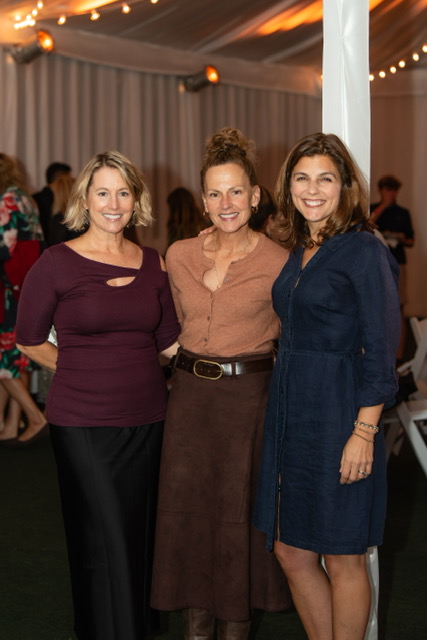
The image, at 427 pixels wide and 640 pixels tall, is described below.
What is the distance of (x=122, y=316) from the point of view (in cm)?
256

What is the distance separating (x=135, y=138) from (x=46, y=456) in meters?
4.77

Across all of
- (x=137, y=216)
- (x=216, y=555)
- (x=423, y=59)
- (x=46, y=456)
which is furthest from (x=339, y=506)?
(x=423, y=59)

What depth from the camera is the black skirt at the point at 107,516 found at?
2576 millimetres

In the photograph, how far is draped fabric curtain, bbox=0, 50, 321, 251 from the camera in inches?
316

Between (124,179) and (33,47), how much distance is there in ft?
18.2

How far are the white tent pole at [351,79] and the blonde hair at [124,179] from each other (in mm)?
622

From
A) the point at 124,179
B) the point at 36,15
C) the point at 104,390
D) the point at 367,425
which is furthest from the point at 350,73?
the point at 36,15

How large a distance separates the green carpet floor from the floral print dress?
0.65 m

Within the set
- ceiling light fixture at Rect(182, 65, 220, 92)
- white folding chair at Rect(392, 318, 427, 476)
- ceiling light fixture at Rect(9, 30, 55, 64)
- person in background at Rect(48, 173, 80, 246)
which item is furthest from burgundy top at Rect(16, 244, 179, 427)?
ceiling light fixture at Rect(182, 65, 220, 92)

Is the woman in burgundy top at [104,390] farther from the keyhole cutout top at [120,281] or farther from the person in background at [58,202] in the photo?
the person in background at [58,202]

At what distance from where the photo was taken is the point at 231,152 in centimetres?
258

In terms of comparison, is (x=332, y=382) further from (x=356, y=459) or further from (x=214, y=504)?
(x=214, y=504)

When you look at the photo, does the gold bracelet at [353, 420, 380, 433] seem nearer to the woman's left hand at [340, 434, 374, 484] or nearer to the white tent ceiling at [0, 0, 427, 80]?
the woman's left hand at [340, 434, 374, 484]

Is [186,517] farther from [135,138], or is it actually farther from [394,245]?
[135,138]
